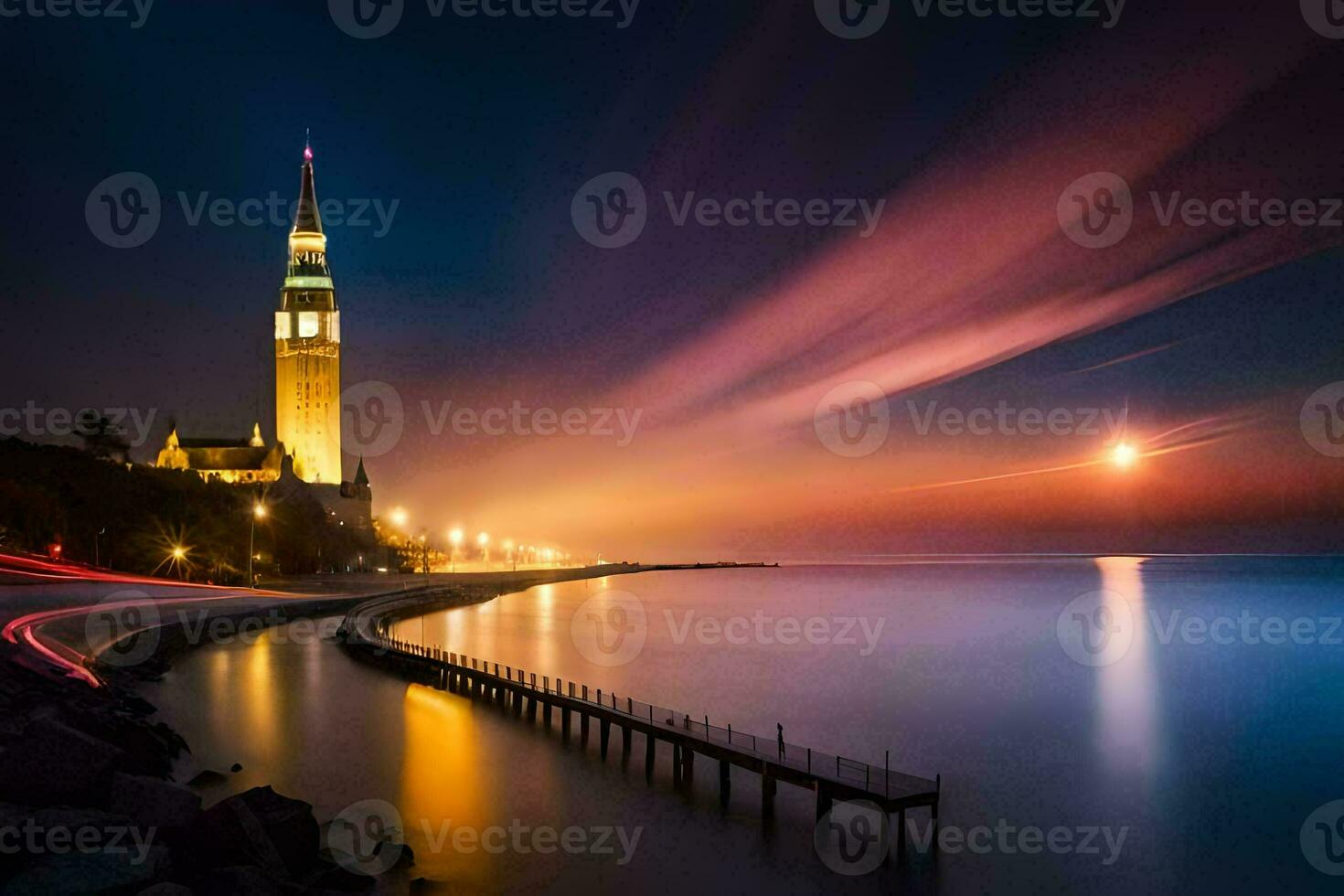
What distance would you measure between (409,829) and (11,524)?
192 feet

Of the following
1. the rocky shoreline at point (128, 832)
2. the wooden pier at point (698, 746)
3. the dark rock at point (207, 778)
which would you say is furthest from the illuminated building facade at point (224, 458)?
the rocky shoreline at point (128, 832)

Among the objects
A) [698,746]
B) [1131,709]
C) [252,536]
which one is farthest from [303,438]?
[698,746]

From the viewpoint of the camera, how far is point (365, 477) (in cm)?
19075

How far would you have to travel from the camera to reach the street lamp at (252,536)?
8169 cm

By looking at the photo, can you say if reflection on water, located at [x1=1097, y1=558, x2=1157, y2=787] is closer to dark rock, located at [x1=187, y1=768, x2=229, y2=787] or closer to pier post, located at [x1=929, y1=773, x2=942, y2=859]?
pier post, located at [x1=929, y1=773, x2=942, y2=859]

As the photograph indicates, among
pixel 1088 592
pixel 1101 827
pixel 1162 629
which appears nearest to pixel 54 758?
pixel 1101 827

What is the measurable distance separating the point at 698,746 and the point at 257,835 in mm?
14290

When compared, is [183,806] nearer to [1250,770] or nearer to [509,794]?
[509,794]

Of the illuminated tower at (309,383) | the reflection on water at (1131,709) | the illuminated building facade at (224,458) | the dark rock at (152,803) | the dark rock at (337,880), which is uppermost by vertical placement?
the illuminated tower at (309,383)

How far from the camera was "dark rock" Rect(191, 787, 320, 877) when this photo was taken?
61.0 ft

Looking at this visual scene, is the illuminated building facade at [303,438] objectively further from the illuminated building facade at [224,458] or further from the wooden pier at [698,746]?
the wooden pier at [698,746]

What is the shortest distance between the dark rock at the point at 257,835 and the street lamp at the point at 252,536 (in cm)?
6366

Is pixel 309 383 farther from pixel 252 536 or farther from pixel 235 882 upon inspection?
pixel 235 882

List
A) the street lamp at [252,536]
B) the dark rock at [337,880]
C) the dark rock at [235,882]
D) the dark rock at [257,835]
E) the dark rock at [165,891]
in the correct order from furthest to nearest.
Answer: the street lamp at [252,536]
the dark rock at [337,880]
the dark rock at [257,835]
the dark rock at [235,882]
the dark rock at [165,891]
